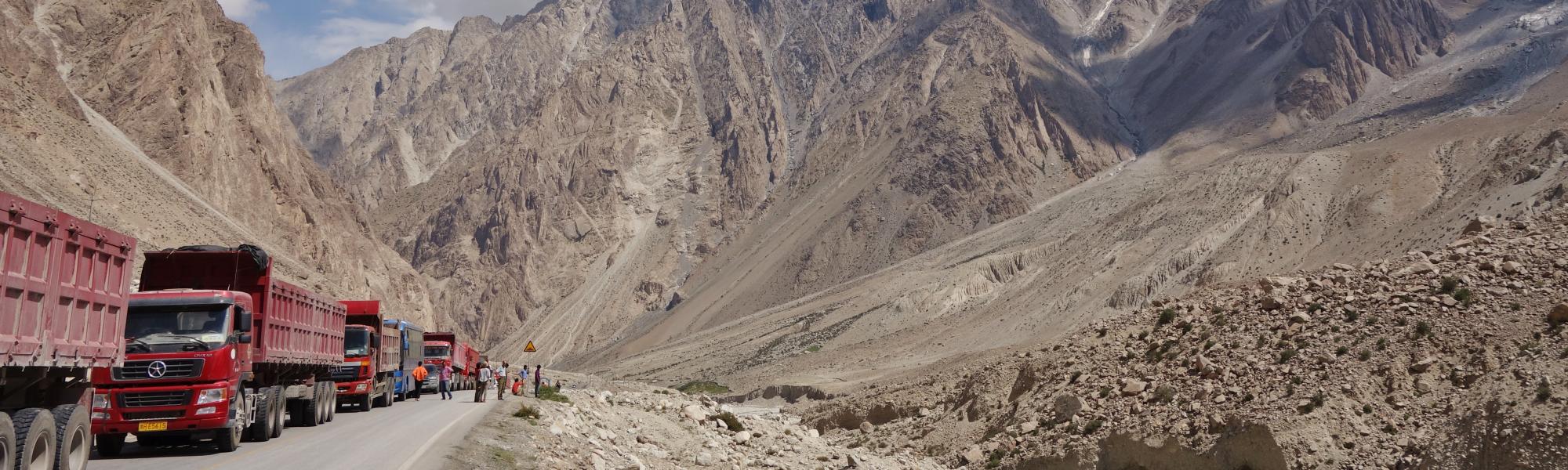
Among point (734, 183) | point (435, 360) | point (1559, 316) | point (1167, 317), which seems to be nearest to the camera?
point (1559, 316)

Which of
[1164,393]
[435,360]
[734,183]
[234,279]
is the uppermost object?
[734,183]

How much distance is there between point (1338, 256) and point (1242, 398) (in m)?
46.5

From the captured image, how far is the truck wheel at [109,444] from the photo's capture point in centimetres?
1688

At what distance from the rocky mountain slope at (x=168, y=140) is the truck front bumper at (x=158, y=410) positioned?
47.6m

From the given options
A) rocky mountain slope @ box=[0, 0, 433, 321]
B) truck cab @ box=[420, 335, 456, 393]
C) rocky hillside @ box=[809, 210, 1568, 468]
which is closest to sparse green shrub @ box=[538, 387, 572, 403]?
truck cab @ box=[420, 335, 456, 393]

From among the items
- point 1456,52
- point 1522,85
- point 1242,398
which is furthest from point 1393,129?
point 1242,398

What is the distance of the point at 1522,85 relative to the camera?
123m

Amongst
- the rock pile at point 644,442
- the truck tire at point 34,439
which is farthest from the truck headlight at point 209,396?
the truck tire at point 34,439

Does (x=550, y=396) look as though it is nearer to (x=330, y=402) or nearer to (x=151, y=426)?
(x=330, y=402)

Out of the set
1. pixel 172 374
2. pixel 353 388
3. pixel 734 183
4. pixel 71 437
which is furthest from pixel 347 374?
pixel 734 183

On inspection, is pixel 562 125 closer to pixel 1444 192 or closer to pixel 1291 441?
pixel 1444 192

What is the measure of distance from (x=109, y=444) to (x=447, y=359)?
27944 millimetres

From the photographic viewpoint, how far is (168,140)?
8775 centimetres

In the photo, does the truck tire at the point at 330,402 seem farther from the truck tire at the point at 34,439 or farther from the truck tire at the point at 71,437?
the truck tire at the point at 34,439
